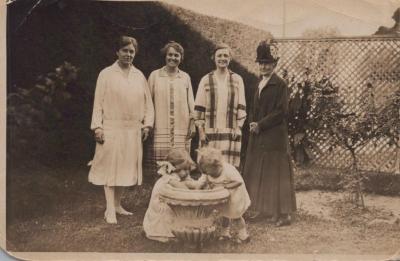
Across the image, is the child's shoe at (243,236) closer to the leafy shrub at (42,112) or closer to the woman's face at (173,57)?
the woman's face at (173,57)

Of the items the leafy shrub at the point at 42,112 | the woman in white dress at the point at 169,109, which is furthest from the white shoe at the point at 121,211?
the leafy shrub at the point at 42,112

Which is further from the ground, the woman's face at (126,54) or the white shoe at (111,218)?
the woman's face at (126,54)

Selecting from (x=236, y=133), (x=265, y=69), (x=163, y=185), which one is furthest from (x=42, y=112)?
(x=265, y=69)

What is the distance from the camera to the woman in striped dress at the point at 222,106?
16.0 ft

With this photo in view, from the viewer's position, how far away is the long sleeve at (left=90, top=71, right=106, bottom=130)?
15.9 ft

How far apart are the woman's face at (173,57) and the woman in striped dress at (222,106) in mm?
294

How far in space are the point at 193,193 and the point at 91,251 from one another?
1.14 meters

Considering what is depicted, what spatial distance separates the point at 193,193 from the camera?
4637mm

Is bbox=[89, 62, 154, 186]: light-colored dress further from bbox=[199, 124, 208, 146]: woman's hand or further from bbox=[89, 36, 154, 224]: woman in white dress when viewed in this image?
bbox=[199, 124, 208, 146]: woman's hand

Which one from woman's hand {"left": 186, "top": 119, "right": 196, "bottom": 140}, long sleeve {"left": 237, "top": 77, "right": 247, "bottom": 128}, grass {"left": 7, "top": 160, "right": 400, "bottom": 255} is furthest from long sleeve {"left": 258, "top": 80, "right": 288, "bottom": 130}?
grass {"left": 7, "top": 160, "right": 400, "bottom": 255}

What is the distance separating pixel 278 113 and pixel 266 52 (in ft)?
1.92

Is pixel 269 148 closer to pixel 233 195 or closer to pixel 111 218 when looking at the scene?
pixel 233 195
